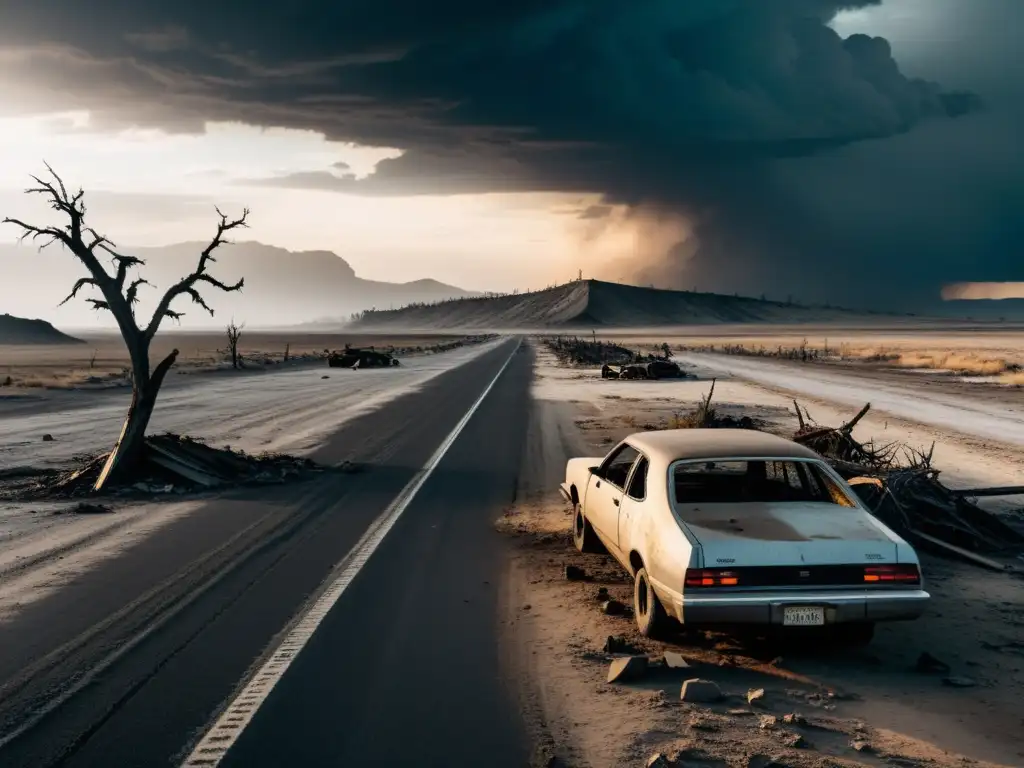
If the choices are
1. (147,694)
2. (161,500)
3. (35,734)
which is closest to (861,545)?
(147,694)

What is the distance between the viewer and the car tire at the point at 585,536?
980 cm

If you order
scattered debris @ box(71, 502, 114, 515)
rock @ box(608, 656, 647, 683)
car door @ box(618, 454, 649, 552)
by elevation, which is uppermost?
car door @ box(618, 454, 649, 552)

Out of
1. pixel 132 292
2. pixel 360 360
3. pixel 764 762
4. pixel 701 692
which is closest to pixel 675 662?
pixel 701 692

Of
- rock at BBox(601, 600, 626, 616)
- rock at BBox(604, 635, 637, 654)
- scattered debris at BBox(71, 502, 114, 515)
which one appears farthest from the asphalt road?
scattered debris at BBox(71, 502, 114, 515)

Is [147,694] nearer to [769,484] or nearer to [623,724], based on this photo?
[623,724]

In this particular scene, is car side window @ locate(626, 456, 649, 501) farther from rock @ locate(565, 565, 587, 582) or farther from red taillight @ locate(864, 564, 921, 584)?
red taillight @ locate(864, 564, 921, 584)

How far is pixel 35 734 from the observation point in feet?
17.6

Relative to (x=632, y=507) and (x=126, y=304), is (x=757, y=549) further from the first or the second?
(x=126, y=304)

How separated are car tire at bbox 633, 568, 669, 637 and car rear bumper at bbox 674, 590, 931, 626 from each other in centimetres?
60

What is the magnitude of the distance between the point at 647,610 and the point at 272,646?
278cm

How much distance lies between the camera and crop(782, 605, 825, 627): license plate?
622 centimetres

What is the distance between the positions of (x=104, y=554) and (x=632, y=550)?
5.94 m

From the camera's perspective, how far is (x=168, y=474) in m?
14.8

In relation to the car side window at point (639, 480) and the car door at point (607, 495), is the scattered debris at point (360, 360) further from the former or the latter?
the car side window at point (639, 480)
